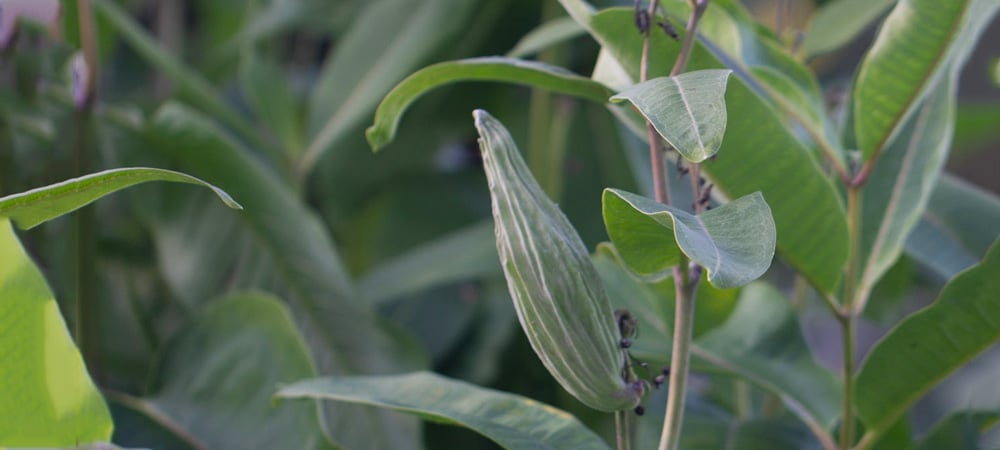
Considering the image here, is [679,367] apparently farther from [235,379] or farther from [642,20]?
[235,379]

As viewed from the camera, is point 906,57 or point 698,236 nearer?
point 698,236

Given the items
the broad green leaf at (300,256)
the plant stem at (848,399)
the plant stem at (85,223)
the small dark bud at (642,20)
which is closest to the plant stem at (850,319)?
the plant stem at (848,399)

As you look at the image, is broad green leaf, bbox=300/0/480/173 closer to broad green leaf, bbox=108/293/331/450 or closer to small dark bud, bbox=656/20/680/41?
broad green leaf, bbox=108/293/331/450

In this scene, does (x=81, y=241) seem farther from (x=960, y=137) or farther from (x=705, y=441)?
(x=960, y=137)

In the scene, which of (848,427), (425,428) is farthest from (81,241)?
(848,427)

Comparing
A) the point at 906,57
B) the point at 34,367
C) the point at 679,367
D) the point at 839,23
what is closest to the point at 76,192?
the point at 34,367
